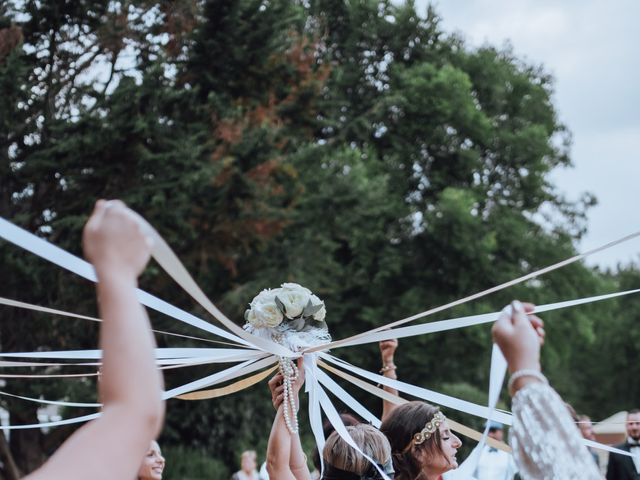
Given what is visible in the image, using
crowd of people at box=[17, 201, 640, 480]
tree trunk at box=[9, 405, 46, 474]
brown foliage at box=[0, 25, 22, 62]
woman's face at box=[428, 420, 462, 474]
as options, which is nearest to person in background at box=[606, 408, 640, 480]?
woman's face at box=[428, 420, 462, 474]

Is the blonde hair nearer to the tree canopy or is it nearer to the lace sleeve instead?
the lace sleeve

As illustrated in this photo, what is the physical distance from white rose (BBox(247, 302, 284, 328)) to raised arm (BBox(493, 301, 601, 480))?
9.44 ft

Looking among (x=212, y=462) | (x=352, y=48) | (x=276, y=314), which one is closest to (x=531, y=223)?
(x=352, y=48)

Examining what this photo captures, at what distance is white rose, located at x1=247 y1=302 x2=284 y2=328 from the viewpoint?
4676mm

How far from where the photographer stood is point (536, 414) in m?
1.82

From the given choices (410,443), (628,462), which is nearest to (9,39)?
(628,462)

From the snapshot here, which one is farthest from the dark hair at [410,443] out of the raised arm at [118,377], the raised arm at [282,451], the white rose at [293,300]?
the raised arm at [118,377]

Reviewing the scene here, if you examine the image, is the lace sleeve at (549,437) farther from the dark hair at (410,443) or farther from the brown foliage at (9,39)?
the brown foliage at (9,39)

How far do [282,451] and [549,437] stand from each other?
229 centimetres

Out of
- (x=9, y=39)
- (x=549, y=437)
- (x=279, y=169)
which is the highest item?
(x=9, y=39)

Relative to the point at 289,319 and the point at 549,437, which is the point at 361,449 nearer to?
the point at 289,319

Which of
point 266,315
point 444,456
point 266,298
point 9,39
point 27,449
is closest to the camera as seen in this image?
point 444,456

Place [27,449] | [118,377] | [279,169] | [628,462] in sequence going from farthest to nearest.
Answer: [279,169] < [27,449] < [628,462] < [118,377]

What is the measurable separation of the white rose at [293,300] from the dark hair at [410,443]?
0.65 meters
